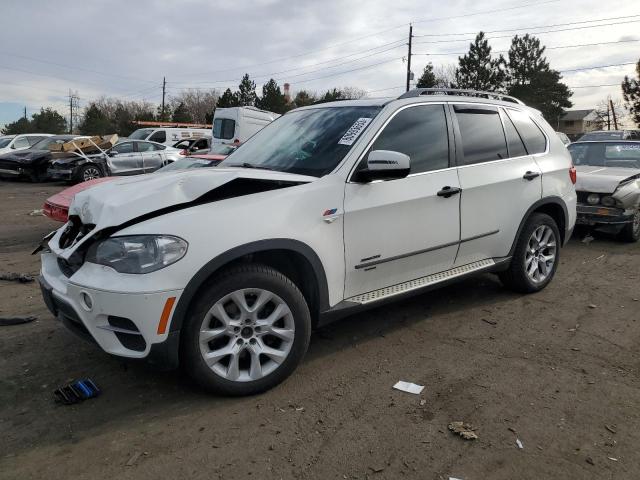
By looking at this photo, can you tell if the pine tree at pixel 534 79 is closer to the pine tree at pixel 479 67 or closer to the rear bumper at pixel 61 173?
Result: the pine tree at pixel 479 67

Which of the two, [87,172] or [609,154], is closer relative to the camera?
[609,154]

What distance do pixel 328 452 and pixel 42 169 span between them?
19.1 meters

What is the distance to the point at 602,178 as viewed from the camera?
7734 millimetres

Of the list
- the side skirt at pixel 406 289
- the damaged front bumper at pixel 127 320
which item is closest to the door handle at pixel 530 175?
the side skirt at pixel 406 289

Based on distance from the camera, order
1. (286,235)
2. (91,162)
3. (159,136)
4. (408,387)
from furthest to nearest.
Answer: (159,136)
(91,162)
(408,387)
(286,235)

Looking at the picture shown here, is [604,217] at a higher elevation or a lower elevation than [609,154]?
lower

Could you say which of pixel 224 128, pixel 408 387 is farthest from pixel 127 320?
pixel 224 128

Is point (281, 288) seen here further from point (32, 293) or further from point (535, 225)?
point (32, 293)

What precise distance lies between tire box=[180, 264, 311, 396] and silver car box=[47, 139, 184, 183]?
44.4ft

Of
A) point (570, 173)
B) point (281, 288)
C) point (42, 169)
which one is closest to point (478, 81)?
point (42, 169)

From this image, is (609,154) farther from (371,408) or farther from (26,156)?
(26,156)

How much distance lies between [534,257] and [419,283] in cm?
176

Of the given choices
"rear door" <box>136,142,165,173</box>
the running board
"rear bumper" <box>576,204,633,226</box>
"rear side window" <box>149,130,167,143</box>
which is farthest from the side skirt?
"rear side window" <box>149,130,167,143</box>

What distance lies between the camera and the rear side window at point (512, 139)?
475 centimetres
